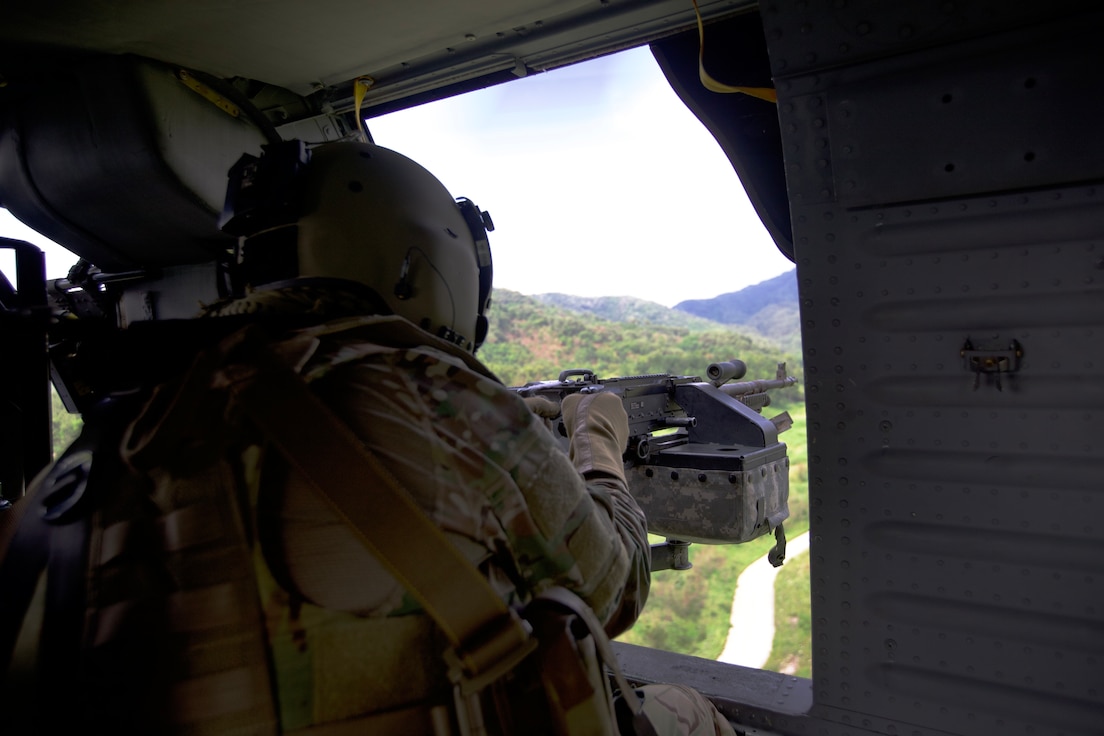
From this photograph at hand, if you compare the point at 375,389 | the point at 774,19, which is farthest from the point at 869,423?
the point at 375,389

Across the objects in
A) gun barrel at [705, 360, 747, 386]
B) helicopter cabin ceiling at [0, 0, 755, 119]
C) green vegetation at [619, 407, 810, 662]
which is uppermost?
helicopter cabin ceiling at [0, 0, 755, 119]

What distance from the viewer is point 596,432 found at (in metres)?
1.68

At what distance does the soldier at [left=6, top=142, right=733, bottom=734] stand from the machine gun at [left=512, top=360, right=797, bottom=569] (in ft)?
4.35

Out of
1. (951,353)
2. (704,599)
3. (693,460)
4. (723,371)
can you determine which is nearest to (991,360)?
(951,353)

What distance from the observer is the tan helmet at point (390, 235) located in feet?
4.18

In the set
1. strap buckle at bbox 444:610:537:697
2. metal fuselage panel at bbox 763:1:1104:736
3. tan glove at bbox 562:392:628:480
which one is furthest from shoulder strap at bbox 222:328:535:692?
metal fuselage panel at bbox 763:1:1104:736

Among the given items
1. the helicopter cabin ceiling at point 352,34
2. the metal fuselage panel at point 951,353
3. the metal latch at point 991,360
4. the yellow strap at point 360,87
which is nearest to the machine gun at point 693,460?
the metal fuselage panel at point 951,353

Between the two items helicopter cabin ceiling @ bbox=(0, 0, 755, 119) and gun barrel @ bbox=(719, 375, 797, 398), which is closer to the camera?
helicopter cabin ceiling @ bbox=(0, 0, 755, 119)

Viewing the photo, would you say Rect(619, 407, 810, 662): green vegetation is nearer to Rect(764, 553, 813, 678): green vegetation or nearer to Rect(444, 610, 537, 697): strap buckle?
Rect(764, 553, 813, 678): green vegetation

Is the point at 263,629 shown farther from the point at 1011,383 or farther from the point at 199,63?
the point at 199,63

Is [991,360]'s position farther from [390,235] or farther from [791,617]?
[791,617]

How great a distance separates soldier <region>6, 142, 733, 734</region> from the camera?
35.6 inches

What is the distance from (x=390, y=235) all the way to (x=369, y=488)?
58 centimetres

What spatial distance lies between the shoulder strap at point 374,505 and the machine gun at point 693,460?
64.1 inches
